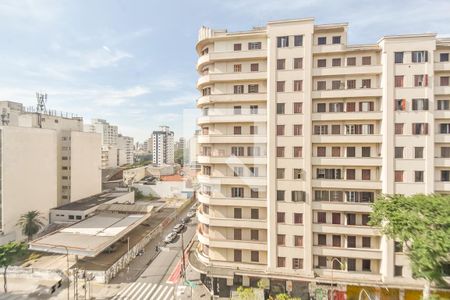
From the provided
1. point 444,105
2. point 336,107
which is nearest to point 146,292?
point 336,107

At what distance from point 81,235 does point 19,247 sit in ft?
23.5

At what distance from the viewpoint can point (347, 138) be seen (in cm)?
2458

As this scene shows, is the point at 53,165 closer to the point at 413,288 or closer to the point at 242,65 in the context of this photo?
the point at 242,65

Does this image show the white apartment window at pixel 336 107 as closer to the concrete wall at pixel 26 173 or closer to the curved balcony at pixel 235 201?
the curved balcony at pixel 235 201

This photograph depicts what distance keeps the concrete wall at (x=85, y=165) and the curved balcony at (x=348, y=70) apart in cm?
5274

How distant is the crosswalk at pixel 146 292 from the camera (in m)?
27.5

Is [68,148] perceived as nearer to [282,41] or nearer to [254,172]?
[254,172]

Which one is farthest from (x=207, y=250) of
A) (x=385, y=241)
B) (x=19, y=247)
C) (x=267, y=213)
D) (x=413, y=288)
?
(x=19, y=247)

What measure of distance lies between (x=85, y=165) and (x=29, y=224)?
59.6 feet

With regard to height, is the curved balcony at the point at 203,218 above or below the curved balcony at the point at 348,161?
below

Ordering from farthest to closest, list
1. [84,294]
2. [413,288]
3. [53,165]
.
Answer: [53,165] < [84,294] < [413,288]

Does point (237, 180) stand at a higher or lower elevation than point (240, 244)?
higher

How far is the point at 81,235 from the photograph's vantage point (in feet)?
116

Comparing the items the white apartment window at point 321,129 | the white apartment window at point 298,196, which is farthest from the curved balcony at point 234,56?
the white apartment window at point 298,196
